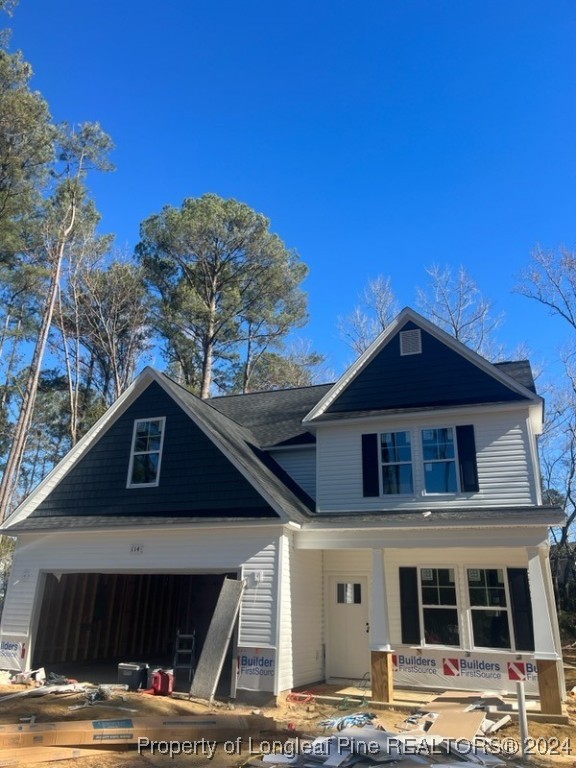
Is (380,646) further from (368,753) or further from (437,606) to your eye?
(368,753)

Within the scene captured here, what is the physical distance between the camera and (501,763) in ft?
20.2

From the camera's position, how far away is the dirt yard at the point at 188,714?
6.36 meters

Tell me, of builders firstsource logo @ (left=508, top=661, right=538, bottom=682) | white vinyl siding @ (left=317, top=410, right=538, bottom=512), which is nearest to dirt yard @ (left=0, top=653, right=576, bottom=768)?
builders firstsource logo @ (left=508, top=661, right=538, bottom=682)

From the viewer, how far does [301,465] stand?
14734 mm

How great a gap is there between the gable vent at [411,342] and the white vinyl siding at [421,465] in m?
2.01

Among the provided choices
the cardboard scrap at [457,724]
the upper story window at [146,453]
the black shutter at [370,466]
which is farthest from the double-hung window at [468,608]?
the upper story window at [146,453]

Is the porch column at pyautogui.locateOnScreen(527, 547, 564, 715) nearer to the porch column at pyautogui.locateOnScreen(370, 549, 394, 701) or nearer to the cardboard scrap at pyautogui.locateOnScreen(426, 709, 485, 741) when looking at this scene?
the cardboard scrap at pyautogui.locateOnScreen(426, 709, 485, 741)

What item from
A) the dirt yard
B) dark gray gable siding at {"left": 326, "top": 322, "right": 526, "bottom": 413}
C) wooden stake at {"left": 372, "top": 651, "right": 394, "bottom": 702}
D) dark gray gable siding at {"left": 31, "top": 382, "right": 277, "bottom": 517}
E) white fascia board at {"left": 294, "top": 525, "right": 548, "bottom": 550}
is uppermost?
dark gray gable siding at {"left": 326, "top": 322, "right": 526, "bottom": 413}

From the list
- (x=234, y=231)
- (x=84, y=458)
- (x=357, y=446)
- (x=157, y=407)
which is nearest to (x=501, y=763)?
(x=357, y=446)

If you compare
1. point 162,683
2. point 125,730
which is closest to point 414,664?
point 162,683

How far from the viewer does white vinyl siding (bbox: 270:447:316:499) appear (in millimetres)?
14453

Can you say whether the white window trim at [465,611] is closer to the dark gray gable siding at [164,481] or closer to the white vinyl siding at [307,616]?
the white vinyl siding at [307,616]

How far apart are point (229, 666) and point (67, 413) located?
70.8ft

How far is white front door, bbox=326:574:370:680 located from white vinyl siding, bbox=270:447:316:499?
2531 millimetres
